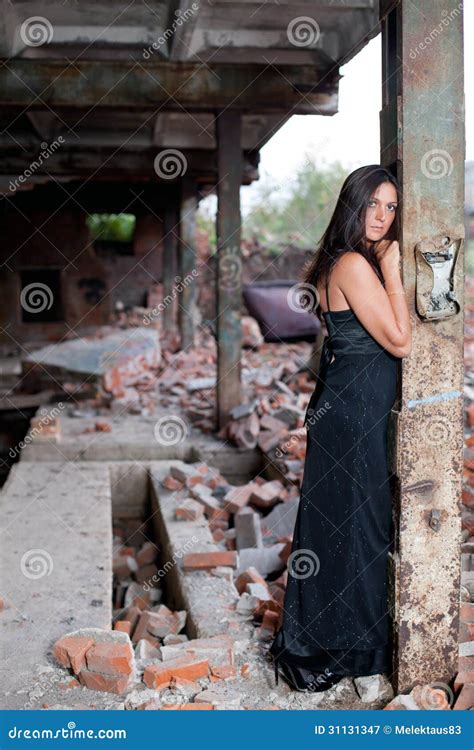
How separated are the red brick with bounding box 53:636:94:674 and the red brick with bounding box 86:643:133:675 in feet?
0.12

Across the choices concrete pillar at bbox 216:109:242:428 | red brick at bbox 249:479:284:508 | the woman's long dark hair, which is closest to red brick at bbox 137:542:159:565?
red brick at bbox 249:479:284:508

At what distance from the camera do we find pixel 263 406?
8445 mm

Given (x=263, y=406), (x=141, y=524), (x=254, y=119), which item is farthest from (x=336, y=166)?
(x=141, y=524)

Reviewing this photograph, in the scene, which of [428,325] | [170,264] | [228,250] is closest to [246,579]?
[428,325]

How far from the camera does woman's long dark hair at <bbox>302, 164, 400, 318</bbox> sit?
9.68 feet

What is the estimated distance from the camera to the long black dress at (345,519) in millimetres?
3098

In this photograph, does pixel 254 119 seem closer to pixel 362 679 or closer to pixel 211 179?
pixel 211 179

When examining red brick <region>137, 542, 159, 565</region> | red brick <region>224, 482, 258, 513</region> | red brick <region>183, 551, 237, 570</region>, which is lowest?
red brick <region>137, 542, 159, 565</region>

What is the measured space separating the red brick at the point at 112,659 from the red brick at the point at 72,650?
0.04 metres

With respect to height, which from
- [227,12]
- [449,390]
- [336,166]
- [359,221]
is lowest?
[449,390]

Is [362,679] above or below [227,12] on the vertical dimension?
below

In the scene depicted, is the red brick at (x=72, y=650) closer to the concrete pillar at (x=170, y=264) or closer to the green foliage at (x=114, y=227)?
the concrete pillar at (x=170, y=264)

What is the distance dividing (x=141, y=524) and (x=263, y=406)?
1.98 meters

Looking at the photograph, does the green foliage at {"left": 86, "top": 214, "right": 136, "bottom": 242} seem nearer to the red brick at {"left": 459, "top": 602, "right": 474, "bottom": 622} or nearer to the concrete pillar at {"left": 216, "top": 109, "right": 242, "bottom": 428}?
the concrete pillar at {"left": 216, "top": 109, "right": 242, "bottom": 428}
